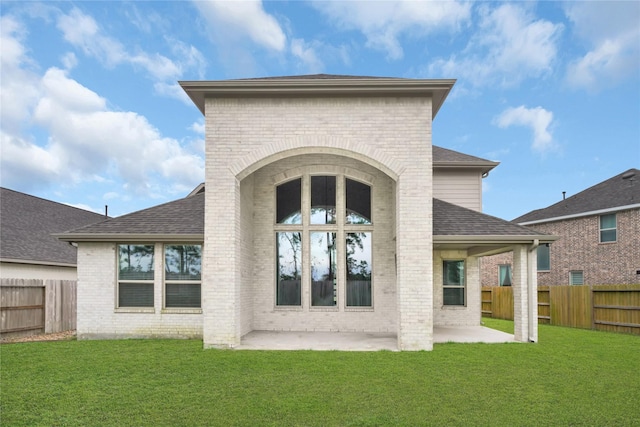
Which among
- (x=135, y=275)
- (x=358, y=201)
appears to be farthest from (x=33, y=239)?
(x=358, y=201)

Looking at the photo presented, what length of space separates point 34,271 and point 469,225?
604 inches

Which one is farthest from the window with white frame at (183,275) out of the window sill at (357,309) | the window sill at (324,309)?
the window sill at (357,309)

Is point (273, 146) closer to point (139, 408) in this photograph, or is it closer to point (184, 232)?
point (184, 232)

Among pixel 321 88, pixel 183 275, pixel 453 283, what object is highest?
pixel 321 88

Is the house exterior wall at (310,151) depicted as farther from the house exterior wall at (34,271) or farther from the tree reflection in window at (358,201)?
the house exterior wall at (34,271)

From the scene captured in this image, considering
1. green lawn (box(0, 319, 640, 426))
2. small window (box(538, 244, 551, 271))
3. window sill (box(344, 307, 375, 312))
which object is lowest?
green lawn (box(0, 319, 640, 426))

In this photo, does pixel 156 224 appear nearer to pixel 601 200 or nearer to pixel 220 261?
pixel 220 261

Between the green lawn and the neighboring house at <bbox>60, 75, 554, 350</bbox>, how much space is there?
1.56 metres

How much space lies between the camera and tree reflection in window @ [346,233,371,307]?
13094mm

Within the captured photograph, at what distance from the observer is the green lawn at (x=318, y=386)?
19.1ft

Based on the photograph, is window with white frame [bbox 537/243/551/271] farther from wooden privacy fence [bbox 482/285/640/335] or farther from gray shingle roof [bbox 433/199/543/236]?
gray shingle roof [bbox 433/199/543/236]

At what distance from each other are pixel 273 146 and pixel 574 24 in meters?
13.8

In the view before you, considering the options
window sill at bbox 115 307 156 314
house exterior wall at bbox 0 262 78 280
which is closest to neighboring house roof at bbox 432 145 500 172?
window sill at bbox 115 307 156 314

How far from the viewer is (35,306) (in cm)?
1355
